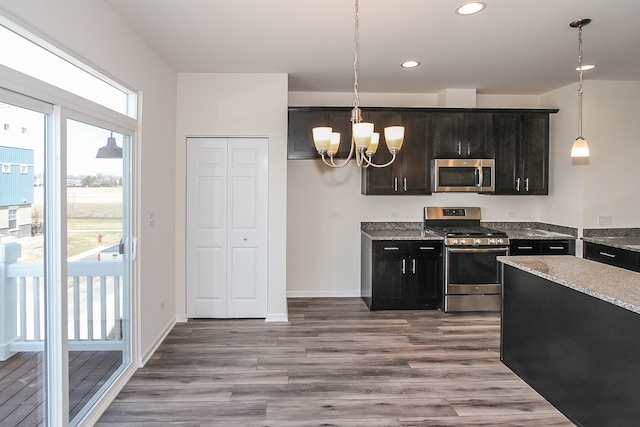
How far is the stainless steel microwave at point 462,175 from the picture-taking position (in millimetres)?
5080

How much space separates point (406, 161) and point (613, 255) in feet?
7.89

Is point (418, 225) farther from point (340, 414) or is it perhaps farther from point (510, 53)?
point (340, 414)

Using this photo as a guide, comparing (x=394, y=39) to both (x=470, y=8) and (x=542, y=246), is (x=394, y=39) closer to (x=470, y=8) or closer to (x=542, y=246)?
(x=470, y=8)

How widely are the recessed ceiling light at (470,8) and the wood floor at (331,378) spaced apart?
2753 mm

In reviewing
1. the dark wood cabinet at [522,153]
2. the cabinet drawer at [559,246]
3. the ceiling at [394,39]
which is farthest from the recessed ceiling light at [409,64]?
the cabinet drawer at [559,246]

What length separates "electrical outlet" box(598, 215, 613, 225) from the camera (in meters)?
4.82

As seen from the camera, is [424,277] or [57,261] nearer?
[57,261]

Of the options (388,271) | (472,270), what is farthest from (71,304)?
(472,270)

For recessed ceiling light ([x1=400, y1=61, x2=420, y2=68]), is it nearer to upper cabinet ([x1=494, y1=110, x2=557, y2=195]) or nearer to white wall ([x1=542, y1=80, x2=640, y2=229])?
upper cabinet ([x1=494, y1=110, x2=557, y2=195])

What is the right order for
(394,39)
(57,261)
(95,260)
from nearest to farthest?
(57,261), (95,260), (394,39)

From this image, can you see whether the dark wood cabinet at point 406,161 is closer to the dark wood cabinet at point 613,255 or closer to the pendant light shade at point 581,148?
the dark wood cabinet at point 613,255

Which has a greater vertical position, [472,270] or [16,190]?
[16,190]

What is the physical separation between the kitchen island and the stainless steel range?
1397mm

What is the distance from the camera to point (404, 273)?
4.92m
